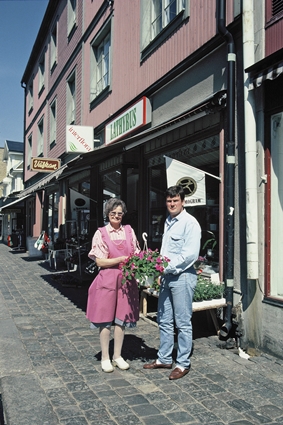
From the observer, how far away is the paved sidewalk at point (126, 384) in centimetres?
320

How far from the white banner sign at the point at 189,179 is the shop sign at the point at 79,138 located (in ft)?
16.3

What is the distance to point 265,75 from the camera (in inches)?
176

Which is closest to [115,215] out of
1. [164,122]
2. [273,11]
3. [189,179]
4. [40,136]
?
[189,179]

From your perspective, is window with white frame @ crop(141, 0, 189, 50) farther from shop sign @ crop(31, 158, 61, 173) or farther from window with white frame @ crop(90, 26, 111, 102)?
shop sign @ crop(31, 158, 61, 173)

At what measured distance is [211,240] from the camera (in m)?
6.16

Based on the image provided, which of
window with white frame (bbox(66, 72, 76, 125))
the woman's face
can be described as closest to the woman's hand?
the woman's face

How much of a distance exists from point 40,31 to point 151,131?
15.0 meters

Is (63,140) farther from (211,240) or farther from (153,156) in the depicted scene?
(211,240)

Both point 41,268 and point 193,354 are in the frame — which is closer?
point 193,354

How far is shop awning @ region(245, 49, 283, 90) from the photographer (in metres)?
4.30

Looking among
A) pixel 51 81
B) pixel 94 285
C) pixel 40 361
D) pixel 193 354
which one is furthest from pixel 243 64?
pixel 51 81

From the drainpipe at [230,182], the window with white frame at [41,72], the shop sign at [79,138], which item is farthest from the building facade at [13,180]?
the drainpipe at [230,182]

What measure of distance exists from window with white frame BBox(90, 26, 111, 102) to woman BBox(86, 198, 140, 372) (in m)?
7.39

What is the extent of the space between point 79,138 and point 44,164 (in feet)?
13.5
